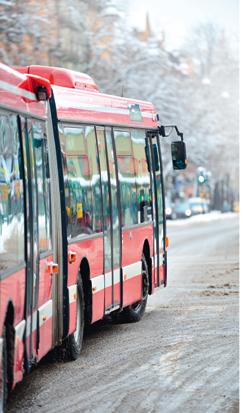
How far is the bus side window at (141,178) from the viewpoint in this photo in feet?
58.1

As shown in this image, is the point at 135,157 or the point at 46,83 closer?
the point at 46,83

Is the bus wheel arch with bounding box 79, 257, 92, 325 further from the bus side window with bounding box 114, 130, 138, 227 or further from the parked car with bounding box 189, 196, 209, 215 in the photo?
the parked car with bounding box 189, 196, 209, 215

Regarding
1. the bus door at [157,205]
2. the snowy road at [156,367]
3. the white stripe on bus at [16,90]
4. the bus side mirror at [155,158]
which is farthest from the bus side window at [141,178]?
the white stripe on bus at [16,90]

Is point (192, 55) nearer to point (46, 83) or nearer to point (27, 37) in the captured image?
point (27, 37)

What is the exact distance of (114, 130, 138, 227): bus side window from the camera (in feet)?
54.4

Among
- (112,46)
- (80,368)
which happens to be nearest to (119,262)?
(80,368)

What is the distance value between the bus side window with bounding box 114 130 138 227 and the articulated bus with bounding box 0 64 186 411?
0.06ft

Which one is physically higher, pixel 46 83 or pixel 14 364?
pixel 46 83

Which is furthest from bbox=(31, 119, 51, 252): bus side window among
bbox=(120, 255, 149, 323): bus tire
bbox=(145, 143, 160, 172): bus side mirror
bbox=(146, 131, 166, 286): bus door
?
bbox=(146, 131, 166, 286): bus door

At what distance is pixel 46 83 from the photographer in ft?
40.0

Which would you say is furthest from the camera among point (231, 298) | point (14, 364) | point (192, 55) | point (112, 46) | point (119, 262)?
point (192, 55)

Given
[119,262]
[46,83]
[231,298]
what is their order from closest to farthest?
[46,83] → [119,262] → [231,298]

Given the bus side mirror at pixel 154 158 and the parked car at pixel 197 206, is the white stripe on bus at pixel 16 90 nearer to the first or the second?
the bus side mirror at pixel 154 158

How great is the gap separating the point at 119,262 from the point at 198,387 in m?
4.76
